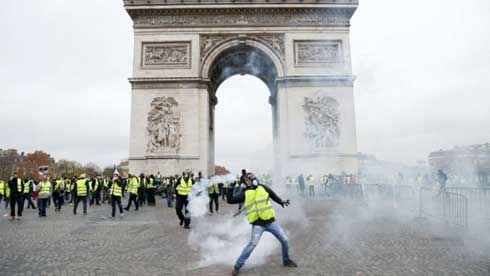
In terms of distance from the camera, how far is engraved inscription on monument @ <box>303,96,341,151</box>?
2222 centimetres

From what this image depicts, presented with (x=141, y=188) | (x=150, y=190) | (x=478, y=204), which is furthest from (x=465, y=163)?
(x=141, y=188)

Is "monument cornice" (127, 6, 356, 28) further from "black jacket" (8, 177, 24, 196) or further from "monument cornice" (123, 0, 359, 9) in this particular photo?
"black jacket" (8, 177, 24, 196)

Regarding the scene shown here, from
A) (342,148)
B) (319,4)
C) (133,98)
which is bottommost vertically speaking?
(342,148)

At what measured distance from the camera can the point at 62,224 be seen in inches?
421

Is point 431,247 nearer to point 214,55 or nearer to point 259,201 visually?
point 259,201

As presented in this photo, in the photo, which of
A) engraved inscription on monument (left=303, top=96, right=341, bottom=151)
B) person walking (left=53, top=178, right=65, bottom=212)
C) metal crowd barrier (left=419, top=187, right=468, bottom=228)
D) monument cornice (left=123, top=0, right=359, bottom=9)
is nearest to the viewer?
metal crowd barrier (left=419, top=187, right=468, bottom=228)

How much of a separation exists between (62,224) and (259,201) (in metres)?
8.01

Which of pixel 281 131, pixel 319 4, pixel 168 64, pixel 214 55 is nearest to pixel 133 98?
pixel 168 64

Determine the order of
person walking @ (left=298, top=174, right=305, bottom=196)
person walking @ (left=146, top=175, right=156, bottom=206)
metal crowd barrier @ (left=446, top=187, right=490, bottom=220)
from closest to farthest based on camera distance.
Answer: metal crowd barrier @ (left=446, top=187, right=490, bottom=220) → person walking @ (left=146, top=175, right=156, bottom=206) → person walking @ (left=298, top=174, right=305, bottom=196)

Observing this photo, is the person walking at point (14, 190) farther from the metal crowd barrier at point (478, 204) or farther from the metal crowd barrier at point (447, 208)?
the metal crowd barrier at point (478, 204)

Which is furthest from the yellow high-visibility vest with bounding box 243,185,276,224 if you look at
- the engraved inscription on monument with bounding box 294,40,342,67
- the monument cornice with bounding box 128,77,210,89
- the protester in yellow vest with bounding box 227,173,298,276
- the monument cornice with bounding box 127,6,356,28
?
the monument cornice with bounding box 127,6,356,28

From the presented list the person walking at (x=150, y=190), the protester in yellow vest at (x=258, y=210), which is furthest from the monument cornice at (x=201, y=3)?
the protester in yellow vest at (x=258, y=210)

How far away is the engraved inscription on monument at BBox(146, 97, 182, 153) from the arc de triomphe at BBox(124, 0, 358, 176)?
6 centimetres

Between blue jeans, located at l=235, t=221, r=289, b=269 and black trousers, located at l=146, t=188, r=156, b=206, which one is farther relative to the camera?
black trousers, located at l=146, t=188, r=156, b=206
